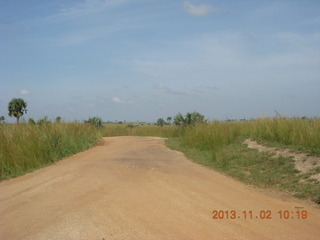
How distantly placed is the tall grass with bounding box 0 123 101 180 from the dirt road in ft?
7.20

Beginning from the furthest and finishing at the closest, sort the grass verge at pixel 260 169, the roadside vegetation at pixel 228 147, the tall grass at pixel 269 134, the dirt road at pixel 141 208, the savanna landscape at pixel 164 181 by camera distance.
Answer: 1. the tall grass at pixel 269 134
2. the roadside vegetation at pixel 228 147
3. the grass verge at pixel 260 169
4. the savanna landscape at pixel 164 181
5. the dirt road at pixel 141 208

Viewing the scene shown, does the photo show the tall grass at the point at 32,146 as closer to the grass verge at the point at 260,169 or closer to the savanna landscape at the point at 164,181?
the savanna landscape at the point at 164,181

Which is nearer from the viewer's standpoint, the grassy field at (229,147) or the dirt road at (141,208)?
the dirt road at (141,208)

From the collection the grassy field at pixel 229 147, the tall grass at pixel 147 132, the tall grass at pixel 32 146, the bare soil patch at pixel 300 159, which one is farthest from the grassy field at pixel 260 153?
the tall grass at pixel 147 132

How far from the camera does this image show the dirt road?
4.50 meters

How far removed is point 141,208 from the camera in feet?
17.1

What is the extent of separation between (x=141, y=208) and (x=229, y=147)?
8471 mm

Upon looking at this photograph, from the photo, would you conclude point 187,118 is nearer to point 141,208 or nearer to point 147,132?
point 147,132

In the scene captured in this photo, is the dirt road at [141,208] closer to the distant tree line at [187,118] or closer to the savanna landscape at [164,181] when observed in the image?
the savanna landscape at [164,181]

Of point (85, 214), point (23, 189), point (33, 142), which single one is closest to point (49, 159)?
point (33, 142)

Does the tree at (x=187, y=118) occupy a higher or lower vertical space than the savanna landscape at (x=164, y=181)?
higher

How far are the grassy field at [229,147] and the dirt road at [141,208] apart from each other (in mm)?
1089

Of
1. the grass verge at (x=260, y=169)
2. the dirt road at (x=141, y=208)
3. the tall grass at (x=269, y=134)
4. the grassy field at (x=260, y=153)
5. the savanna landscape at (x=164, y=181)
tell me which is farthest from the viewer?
the tall grass at (x=269, y=134)

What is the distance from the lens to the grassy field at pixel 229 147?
8094 millimetres
